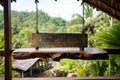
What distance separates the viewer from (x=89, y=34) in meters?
13.3

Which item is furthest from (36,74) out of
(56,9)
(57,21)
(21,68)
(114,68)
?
(56,9)

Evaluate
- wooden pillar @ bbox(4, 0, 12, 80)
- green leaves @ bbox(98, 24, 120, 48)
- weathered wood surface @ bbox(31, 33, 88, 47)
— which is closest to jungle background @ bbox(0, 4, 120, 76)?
green leaves @ bbox(98, 24, 120, 48)

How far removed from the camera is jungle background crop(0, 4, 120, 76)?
400 centimetres

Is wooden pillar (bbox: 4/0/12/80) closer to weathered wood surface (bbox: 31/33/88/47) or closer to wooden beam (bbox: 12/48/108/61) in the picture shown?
wooden beam (bbox: 12/48/108/61)

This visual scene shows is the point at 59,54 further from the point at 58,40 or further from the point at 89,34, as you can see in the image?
the point at 89,34

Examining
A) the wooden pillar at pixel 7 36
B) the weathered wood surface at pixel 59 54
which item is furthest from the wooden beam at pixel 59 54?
the wooden pillar at pixel 7 36

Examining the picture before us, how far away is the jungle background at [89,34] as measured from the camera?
13.1 feet

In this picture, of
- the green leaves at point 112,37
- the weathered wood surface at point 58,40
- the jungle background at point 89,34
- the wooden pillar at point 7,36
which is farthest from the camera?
Result: the jungle background at point 89,34

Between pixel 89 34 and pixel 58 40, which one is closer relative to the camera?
pixel 58 40

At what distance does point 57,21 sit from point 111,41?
23.8 m

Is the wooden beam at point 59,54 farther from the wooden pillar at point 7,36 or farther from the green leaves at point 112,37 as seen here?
the green leaves at point 112,37

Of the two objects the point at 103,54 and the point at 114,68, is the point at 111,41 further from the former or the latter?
the point at 114,68

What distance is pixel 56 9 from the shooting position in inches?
1540

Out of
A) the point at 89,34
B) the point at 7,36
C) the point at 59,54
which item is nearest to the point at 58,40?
the point at 59,54
